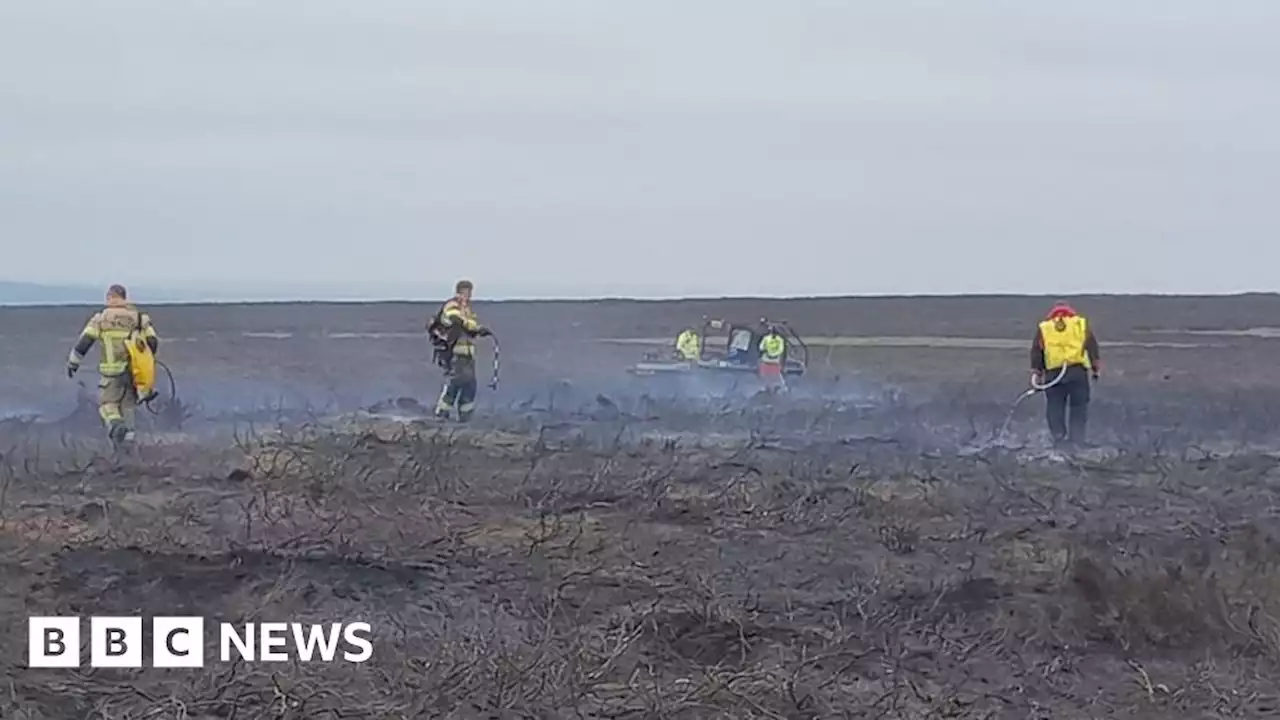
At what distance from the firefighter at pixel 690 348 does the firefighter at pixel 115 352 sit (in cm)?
1083

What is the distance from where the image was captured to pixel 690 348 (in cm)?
2378

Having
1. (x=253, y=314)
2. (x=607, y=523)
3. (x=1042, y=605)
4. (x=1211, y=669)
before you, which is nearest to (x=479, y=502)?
(x=607, y=523)

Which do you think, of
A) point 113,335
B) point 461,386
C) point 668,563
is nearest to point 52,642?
point 668,563

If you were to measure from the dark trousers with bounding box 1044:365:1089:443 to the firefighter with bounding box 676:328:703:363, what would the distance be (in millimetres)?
8126

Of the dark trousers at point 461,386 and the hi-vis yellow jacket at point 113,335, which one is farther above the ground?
the hi-vis yellow jacket at point 113,335

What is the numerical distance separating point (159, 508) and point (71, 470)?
2.01 m

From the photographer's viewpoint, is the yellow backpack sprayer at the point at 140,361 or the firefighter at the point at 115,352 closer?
the firefighter at the point at 115,352

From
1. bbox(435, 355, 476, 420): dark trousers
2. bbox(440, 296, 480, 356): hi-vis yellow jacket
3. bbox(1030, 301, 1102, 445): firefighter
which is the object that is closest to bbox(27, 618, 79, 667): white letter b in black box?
bbox(440, 296, 480, 356): hi-vis yellow jacket

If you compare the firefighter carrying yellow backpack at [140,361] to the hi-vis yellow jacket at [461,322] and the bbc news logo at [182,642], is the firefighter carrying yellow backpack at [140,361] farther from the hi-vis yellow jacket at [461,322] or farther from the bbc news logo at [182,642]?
the bbc news logo at [182,642]

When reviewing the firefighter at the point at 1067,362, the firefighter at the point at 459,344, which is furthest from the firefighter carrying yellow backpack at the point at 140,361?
the firefighter at the point at 1067,362

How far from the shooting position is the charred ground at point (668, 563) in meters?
6.78

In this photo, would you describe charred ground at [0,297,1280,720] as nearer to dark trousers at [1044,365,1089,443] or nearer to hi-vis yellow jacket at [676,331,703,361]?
dark trousers at [1044,365,1089,443]

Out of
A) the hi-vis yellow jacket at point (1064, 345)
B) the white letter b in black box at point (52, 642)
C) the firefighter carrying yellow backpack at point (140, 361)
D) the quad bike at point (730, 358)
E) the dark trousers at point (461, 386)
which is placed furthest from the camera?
the quad bike at point (730, 358)

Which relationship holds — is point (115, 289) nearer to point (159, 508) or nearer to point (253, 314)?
point (159, 508)
